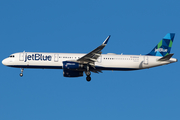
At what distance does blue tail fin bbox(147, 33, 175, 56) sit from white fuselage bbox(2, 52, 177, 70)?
1884mm

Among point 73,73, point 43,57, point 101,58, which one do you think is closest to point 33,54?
point 43,57

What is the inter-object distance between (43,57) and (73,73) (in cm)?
626

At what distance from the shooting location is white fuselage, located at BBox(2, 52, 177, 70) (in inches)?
2351

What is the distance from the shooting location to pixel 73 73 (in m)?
62.2

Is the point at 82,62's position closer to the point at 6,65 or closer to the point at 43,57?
the point at 43,57

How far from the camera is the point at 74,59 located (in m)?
60.2

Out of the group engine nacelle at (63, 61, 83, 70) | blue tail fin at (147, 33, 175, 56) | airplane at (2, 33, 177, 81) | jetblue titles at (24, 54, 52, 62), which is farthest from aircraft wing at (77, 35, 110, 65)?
blue tail fin at (147, 33, 175, 56)

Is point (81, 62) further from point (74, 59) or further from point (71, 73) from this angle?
point (71, 73)

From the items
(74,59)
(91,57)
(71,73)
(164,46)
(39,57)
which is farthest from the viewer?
(164,46)

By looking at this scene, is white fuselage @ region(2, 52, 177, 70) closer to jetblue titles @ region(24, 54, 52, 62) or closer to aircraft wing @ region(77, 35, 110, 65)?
jetblue titles @ region(24, 54, 52, 62)

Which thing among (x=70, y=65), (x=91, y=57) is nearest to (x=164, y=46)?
(x=91, y=57)

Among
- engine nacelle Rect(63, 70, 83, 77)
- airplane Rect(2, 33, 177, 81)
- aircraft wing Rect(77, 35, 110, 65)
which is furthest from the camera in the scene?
engine nacelle Rect(63, 70, 83, 77)

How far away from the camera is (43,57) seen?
59844mm

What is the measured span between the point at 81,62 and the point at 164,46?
54.3 feet
